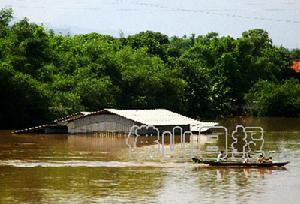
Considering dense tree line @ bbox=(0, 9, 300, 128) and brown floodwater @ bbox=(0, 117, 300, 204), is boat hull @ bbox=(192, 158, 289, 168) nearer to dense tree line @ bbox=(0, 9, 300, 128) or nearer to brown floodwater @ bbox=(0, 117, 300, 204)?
brown floodwater @ bbox=(0, 117, 300, 204)

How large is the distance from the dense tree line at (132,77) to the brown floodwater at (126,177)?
36.4 ft

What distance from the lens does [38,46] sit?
60781mm

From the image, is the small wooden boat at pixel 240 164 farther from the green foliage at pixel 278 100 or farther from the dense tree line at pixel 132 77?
the green foliage at pixel 278 100

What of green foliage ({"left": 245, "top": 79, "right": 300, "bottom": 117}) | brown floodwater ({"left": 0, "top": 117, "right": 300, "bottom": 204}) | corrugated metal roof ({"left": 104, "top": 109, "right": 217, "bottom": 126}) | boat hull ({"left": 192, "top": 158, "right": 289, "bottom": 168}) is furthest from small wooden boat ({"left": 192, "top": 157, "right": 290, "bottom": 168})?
green foliage ({"left": 245, "top": 79, "right": 300, "bottom": 117})

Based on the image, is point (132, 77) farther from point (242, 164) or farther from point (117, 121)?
point (242, 164)

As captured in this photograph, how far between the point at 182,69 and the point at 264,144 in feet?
105

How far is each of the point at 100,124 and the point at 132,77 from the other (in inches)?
594

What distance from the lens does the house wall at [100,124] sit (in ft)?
167

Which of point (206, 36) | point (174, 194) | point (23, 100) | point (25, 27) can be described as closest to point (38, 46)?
point (25, 27)

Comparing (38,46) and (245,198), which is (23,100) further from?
(245,198)

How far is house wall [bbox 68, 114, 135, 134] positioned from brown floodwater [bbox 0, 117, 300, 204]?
597 cm

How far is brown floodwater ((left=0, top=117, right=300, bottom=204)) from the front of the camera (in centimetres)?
2705

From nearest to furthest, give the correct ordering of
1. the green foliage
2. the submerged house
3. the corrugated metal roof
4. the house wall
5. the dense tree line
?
the corrugated metal roof
the submerged house
the house wall
the dense tree line
the green foliage

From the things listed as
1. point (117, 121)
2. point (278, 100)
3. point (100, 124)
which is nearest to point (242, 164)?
point (117, 121)
